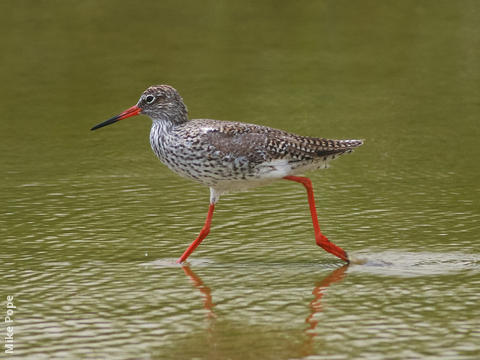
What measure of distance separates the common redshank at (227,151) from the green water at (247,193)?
0.71 m

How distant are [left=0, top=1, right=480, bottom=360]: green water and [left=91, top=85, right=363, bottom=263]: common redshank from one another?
0.71 metres

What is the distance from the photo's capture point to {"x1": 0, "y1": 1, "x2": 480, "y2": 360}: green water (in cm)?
875

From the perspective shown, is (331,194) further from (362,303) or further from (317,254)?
(362,303)

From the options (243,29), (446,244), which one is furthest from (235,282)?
(243,29)

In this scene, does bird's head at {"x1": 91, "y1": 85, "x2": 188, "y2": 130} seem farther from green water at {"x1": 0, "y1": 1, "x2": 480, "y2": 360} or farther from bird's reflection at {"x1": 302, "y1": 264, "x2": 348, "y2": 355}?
bird's reflection at {"x1": 302, "y1": 264, "x2": 348, "y2": 355}

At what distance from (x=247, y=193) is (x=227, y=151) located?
2.51 meters

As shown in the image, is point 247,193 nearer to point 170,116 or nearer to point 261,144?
point 170,116

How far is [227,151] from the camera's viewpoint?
1037 cm

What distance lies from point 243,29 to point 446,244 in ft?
37.0

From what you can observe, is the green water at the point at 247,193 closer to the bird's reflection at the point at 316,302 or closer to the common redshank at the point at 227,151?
the bird's reflection at the point at 316,302

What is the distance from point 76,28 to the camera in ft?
70.4

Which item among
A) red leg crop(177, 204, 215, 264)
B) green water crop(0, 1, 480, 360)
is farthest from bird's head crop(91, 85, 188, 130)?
green water crop(0, 1, 480, 360)
